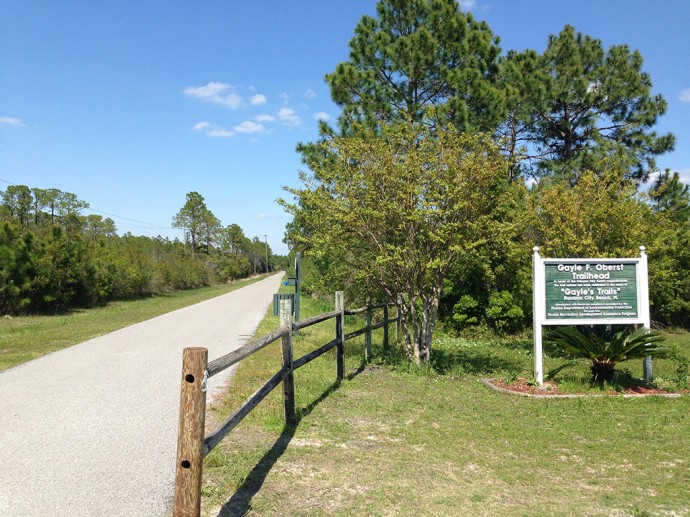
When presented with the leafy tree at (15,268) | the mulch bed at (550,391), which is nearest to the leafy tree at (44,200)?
the leafy tree at (15,268)

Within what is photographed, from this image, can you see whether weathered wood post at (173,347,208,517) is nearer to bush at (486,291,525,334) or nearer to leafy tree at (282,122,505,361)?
leafy tree at (282,122,505,361)

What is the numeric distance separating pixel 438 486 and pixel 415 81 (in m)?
13.7

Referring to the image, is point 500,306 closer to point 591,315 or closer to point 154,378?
point 591,315

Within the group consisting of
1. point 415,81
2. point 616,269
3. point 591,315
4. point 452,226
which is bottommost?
point 591,315

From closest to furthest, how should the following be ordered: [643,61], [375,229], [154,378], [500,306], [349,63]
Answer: [154,378] → [375,229] → [500,306] → [349,63] → [643,61]

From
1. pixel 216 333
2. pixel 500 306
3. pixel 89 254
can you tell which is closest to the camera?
pixel 216 333

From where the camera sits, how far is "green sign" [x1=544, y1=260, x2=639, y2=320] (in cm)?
834

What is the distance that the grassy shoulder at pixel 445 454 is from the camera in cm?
388

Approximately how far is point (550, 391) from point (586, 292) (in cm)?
179

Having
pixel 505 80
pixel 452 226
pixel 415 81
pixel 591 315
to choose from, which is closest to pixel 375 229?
pixel 452 226

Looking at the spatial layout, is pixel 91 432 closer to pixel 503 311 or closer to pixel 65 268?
pixel 503 311

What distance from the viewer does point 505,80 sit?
17016 mm

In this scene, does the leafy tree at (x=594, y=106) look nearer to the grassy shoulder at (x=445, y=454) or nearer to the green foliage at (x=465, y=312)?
the green foliage at (x=465, y=312)

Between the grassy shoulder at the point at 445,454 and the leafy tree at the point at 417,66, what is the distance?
32.2 ft
